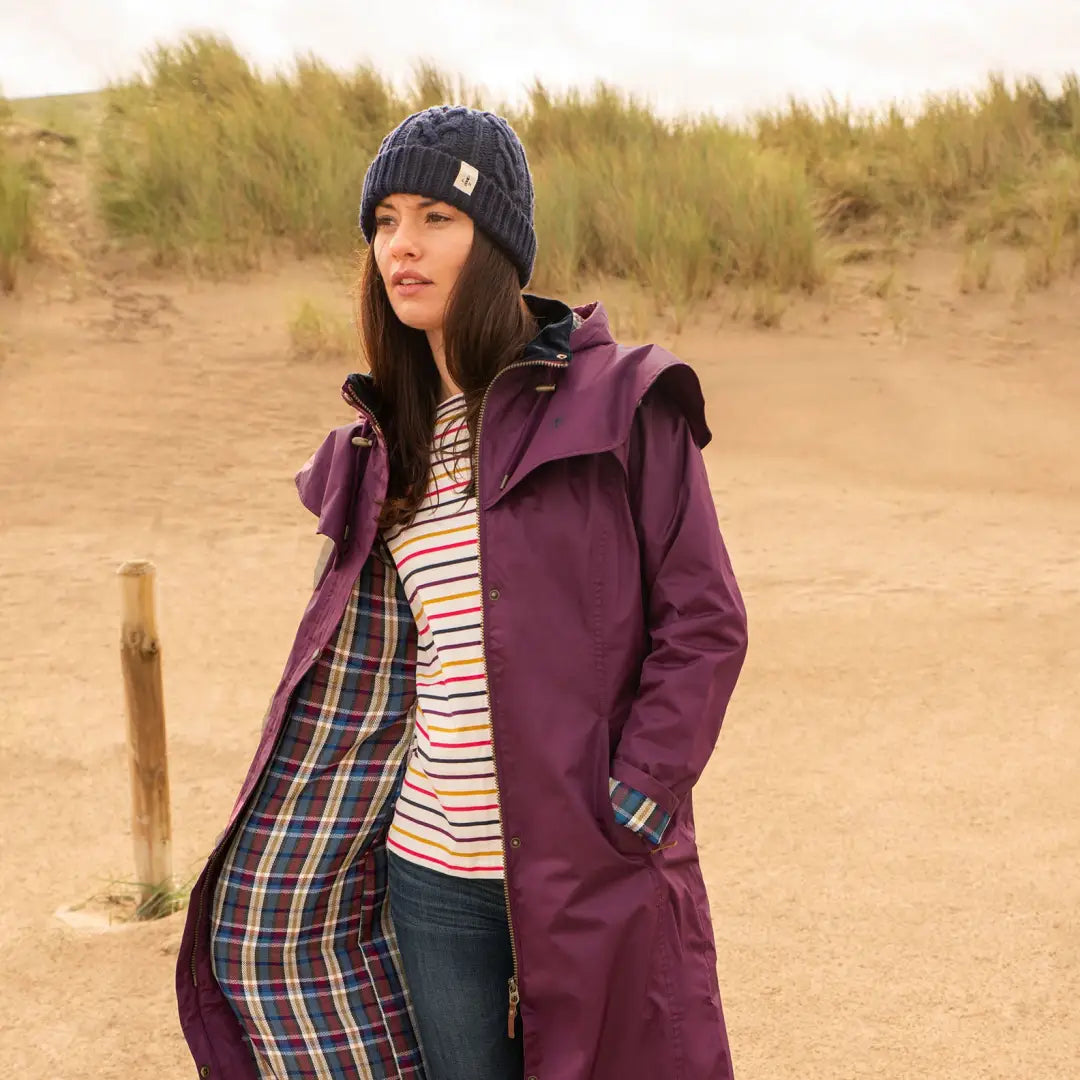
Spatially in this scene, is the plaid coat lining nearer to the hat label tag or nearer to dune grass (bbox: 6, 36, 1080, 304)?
the hat label tag

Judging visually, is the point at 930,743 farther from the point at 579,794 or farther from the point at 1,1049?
the point at 579,794

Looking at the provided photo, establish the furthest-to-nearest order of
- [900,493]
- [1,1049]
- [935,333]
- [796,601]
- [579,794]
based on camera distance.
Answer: [935,333], [900,493], [796,601], [1,1049], [579,794]

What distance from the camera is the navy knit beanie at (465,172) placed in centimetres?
221

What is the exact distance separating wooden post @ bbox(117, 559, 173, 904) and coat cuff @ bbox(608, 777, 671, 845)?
2.25m

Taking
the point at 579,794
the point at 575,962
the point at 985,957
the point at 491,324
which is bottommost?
the point at 985,957

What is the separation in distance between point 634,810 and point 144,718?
2355 millimetres

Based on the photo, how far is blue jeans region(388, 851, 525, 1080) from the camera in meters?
2.10

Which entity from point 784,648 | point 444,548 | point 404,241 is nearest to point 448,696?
point 444,548

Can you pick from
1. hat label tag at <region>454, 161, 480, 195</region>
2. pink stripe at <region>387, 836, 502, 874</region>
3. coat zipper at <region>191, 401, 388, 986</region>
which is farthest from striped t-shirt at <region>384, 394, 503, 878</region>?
hat label tag at <region>454, 161, 480, 195</region>

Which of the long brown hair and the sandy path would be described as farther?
the sandy path

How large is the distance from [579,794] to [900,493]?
7.54 metres

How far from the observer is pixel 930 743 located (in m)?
5.54

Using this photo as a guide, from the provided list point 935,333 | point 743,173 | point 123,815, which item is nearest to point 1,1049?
point 123,815

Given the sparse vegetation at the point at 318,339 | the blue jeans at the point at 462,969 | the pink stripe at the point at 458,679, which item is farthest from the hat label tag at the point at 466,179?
the sparse vegetation at the point at 318,339
